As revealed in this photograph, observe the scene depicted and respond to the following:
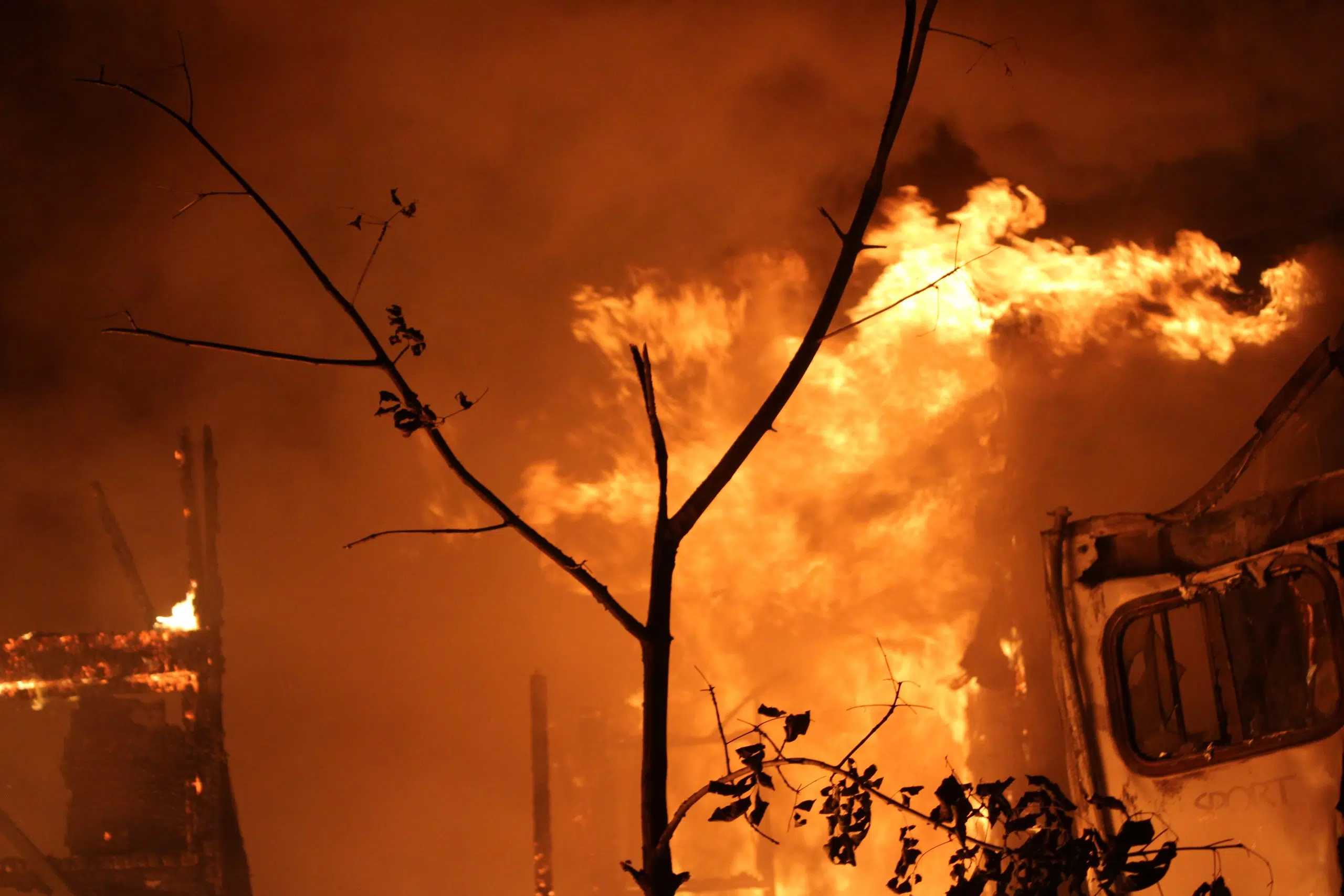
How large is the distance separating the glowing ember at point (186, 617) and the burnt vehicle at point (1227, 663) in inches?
417

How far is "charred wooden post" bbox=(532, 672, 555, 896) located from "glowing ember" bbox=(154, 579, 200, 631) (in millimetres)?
4345

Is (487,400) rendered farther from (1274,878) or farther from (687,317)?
(1274,878)

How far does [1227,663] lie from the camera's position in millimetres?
5168

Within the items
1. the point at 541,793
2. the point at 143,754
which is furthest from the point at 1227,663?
the point at 143,754

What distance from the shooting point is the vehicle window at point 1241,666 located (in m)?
4.46

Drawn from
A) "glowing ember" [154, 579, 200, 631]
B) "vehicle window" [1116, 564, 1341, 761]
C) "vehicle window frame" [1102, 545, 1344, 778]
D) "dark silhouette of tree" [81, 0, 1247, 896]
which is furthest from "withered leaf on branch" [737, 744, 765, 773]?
"glowing ember" [154, 579, 200, 631]

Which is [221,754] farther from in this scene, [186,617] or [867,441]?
[867,441]

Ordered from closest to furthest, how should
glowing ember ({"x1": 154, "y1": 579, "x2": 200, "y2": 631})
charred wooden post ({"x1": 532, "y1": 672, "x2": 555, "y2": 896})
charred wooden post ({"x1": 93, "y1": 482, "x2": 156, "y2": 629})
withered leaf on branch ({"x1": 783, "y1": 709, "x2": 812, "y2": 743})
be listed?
withered leaf on branch ({"x1": 783, "y1": 709, "x2": 812, "y2": 743}) → charred wooden post ({"x1": 532, "y1": 672, "x2": 555, "y2": 896}) → glowing ember ({"x1": 154, "y1": 579, "x2": 200, "y2": 631}) → charred wooden post ({"x1": 93, "y1": 482, "x2": 156, "y2": 629})

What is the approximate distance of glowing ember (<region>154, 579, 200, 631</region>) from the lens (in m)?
12.2

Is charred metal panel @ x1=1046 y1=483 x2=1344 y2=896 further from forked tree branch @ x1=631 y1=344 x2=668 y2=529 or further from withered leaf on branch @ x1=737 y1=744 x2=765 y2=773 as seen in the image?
forked tree branch @ x1=631 y1=344 x2=668 y2=529

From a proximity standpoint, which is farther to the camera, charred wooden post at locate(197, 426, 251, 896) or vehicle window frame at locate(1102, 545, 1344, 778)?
charred wooden post at locate(197, 426, 251, 896)

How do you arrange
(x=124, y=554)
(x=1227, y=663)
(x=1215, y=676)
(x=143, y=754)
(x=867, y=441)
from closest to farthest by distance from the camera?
(x=1215, y=676)
(x=1227, y=663)
(x=143, y=754)
(x=124, y=554)
(x=867, y=441)

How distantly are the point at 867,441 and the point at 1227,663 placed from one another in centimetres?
975

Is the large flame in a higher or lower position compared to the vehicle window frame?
higher
